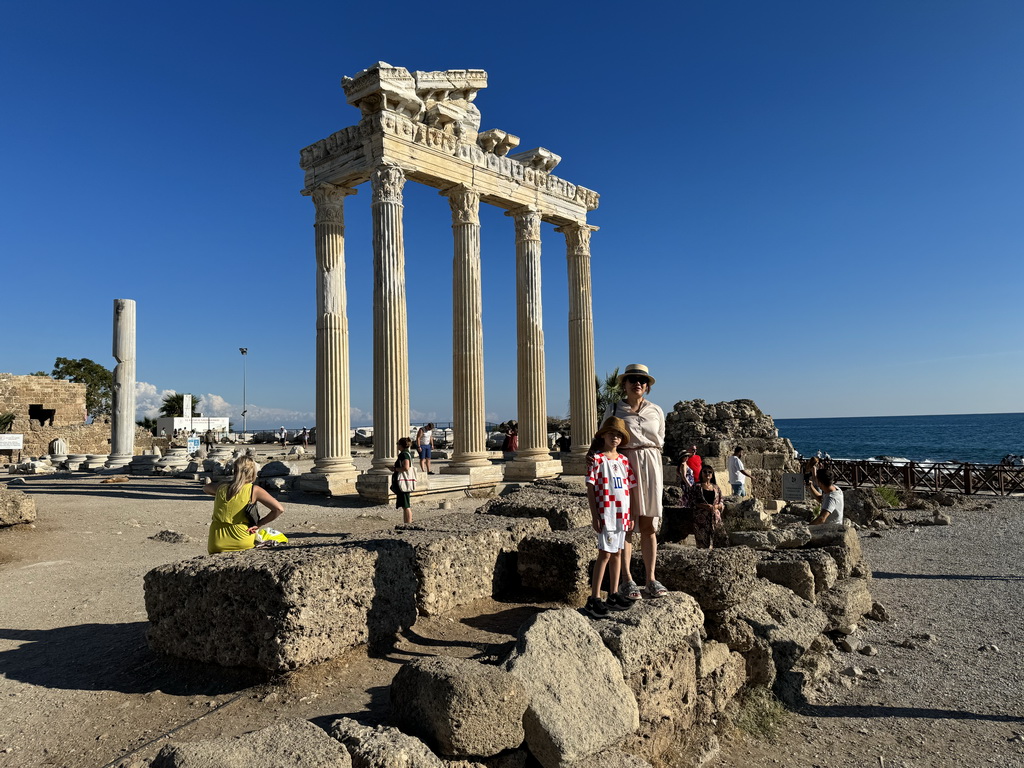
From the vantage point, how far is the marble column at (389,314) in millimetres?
14516

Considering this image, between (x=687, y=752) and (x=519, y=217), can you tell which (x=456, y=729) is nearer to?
(x=687, y=752)

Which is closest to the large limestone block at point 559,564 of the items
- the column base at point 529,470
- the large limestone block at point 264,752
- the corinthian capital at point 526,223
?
the large limestone block at point 264,752

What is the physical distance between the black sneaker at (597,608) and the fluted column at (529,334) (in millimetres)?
12960

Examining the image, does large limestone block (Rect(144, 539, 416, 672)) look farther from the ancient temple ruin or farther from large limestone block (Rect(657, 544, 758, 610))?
the ancient temple ruin

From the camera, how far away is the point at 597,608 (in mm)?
4984

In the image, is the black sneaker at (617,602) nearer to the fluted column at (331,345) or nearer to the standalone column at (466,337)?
the fluted column at (331,345)

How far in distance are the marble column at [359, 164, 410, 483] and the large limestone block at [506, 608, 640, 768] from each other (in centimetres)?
1034

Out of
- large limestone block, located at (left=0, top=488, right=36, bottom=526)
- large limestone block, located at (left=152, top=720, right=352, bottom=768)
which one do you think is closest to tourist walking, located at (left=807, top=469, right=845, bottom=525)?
large limestone block, located at (left=152, top=720, right=352, bottom=768)

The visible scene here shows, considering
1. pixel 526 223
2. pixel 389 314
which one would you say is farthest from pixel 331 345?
pixel 526 223

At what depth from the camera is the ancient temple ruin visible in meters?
14.5

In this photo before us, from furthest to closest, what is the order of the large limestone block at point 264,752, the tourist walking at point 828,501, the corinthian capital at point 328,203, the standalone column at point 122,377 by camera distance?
the standalone column at point 122,377 < the corinthian capital at point 328,203 < the tourist walking at point 828,501 < the large limestone block at point 264,752

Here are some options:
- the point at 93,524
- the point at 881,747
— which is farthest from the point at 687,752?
the point at 93,524

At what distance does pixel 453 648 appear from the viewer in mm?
5109

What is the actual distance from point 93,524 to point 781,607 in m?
10.3
